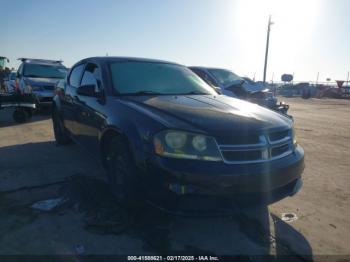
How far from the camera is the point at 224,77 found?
9266mm

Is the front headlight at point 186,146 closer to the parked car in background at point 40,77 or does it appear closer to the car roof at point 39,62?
the parked car in background at point 40,77

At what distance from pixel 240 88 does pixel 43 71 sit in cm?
717

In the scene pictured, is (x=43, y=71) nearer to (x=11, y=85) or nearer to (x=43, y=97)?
(x=11, y=85)

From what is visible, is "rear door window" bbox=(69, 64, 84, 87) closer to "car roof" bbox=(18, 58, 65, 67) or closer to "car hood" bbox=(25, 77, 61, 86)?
"car hood" bbox=(25, 77, 61, 86)

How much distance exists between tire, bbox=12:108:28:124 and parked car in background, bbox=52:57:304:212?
230 inches

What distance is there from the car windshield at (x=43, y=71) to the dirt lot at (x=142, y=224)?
7.40m

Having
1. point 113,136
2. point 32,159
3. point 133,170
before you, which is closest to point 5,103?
point 32,159

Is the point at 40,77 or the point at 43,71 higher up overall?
the point at 43,71

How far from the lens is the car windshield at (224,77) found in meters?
8.91

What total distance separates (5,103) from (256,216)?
7.87 metres

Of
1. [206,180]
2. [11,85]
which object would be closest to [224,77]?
[206,180]

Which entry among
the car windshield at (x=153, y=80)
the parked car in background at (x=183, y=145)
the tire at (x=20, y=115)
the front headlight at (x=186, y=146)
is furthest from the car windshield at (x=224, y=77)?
the front headlight at (x=186, y=146)

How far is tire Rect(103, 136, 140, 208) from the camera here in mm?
2920

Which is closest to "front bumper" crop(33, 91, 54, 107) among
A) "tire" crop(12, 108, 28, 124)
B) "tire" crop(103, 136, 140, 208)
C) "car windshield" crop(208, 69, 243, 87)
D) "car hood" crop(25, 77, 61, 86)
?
"car hood" crop(25, 77, 61, 86)
